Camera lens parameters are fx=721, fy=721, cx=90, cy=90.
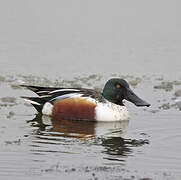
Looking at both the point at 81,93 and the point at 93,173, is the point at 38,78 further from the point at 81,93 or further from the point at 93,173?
the point at 93,173

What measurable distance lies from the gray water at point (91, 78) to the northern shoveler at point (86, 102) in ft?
0.78

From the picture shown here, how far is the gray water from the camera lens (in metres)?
9.37

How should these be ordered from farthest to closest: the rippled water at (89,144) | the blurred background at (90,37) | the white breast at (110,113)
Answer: the blurred background at (90,37), the white breast at (110,113), the rippled water at (89,144)

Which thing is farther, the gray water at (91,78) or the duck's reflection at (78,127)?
the duck's reflection at (78,127)

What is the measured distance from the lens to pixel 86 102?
42.5 feet

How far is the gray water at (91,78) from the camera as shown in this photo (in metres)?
9.37

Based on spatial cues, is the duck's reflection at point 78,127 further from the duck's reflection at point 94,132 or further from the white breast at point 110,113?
the white breast at point 110,113

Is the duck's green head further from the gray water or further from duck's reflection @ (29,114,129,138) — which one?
duck's reflection @ (29,114,129,138)

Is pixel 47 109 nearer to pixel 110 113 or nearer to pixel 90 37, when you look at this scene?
pixel 110 113

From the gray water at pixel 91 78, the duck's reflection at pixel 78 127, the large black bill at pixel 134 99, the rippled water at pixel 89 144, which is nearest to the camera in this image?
the rippled water at pixel 89 144

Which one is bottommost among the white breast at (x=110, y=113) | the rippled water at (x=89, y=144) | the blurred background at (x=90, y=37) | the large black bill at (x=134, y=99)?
the rippled water at (x=89, y=144)

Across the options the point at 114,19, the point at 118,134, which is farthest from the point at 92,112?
the point at 114,19

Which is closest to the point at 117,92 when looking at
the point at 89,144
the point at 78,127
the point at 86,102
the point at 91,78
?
the point at 86,102

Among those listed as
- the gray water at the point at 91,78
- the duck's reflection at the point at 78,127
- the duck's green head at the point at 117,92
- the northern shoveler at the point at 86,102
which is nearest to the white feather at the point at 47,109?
the northern shoveler at the point at 86,102
